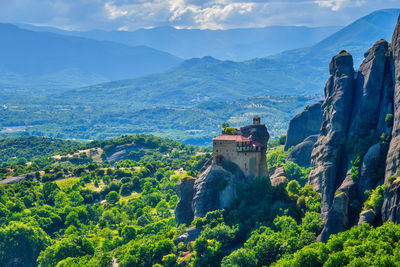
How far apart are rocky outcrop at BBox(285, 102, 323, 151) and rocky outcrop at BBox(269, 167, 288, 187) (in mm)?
49281

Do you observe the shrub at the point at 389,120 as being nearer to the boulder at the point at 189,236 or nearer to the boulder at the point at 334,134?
the boulder at the point at 334,134

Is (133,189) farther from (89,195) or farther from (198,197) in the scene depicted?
(198,197)

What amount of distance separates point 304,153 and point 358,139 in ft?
199

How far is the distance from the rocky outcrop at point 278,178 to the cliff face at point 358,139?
485 centimetres

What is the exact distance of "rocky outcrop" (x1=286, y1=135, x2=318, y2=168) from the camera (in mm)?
135250

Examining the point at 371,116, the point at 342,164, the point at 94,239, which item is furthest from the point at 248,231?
the point at 94,239

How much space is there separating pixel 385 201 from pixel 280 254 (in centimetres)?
1602

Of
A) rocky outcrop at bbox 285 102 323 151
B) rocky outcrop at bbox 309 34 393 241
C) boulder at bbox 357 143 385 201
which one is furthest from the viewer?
rocky outcrop at bbox 285 102 323 151

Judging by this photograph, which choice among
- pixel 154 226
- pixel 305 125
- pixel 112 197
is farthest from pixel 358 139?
pixel 112 197

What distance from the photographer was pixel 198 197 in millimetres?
89812

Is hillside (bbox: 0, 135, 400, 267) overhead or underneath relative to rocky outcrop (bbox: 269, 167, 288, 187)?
underneath

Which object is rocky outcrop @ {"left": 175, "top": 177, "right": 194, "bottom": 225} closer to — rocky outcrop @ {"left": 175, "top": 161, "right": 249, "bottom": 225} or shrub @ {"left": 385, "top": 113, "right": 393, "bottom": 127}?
rocky outcrop @ {"left": 175, "top": 161, "right": 249, "bottom": 225}

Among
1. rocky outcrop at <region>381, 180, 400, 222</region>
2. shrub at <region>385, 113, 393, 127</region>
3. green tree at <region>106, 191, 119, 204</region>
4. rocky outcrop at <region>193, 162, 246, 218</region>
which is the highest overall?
shrub at <region>385, 113, 393, 127</region>

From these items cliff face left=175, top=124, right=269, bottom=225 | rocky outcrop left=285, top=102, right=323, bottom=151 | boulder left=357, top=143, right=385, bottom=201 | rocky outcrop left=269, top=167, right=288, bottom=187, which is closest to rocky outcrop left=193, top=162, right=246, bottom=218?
cliff face left=175, top=124, right=269, bottom=225
